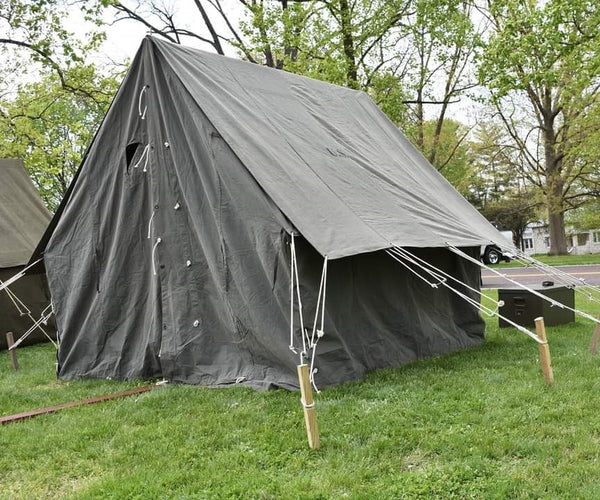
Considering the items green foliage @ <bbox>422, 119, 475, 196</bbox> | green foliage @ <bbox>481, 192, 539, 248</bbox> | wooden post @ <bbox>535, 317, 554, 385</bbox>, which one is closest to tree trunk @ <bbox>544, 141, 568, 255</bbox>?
green foliage @ <bbox>422, 119, 475, 196</bbox>

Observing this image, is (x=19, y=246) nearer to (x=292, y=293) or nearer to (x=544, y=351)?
(x=292, y=293)

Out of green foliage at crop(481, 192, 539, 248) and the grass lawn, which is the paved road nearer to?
the grass lawn

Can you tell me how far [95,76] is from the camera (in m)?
17.2

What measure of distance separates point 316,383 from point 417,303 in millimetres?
1750

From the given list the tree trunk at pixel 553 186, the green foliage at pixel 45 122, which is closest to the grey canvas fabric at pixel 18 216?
the green foliage at pixel 45 122

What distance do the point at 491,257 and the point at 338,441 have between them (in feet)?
71.8

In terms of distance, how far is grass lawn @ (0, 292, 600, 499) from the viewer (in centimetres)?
339

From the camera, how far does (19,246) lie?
9523 millimetres

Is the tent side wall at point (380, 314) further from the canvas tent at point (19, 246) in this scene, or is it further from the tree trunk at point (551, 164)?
the tree trunk at point (551, 164)

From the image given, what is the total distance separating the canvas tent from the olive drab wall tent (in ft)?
9.39

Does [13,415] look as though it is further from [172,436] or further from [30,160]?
[30,160]

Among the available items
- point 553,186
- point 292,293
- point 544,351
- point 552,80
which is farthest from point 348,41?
point 544,351

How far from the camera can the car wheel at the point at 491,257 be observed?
24.1 metres

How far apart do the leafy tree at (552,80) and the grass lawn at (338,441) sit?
337 inches
